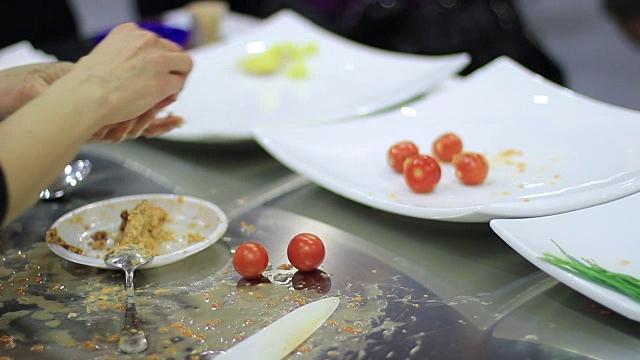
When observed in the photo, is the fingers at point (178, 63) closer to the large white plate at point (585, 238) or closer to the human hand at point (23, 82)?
the human hand at point (23, 82)

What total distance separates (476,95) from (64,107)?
105 centimetres

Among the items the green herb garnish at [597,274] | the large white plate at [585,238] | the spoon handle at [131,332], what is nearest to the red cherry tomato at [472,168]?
the large white plate at [585,238]

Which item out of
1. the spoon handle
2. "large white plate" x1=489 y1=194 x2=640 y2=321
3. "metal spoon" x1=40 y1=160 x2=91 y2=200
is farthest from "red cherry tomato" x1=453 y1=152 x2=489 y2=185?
"metal spoon" x1=40 y1=160 x2=91 y2=200

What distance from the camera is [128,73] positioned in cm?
120

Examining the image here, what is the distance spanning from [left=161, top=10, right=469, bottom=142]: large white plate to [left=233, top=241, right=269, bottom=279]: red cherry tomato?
496 millimetres

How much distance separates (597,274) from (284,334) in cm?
44

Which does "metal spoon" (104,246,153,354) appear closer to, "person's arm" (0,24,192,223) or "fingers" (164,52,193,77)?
"person's arm" (0,24,192,223)

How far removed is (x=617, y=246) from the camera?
1177 mm

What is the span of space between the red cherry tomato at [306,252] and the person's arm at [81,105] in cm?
33

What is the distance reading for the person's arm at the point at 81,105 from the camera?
1.01 meters

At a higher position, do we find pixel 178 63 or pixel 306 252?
pixel 178 63

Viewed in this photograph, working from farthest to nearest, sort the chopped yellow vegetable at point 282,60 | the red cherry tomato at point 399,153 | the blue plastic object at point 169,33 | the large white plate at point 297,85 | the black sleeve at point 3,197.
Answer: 1. the blue plastic object at point 169,33
2. the chopped yellow vegetable at point 282,60
3. the large white plate at point 297,85
4. the red cherry tomato at point 399,153
5. the black sleeve at point 3,197

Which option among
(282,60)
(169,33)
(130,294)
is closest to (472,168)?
(130,294)

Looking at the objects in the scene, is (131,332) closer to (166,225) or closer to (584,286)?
(166,225)
